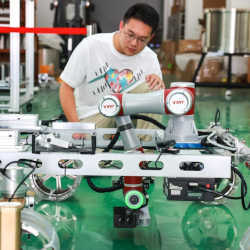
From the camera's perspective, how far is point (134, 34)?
1.90 metres

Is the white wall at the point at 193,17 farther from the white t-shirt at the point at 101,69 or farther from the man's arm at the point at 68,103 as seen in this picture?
the man's arm at the point at 68,103

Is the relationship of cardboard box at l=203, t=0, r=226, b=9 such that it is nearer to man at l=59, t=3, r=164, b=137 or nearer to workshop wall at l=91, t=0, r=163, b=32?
workshop wall at l=91, t=0, r=163, b=32

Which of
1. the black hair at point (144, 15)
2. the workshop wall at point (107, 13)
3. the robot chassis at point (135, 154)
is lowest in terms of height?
the robot chassis at point (135, 154)

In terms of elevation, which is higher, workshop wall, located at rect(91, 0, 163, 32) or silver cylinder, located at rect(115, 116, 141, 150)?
workshop wall, located at rect(91, 0, 163, 32)

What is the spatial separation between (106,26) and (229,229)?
10680mm

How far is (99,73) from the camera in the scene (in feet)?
7.35

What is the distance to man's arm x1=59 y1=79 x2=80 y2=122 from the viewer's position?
2135 mm

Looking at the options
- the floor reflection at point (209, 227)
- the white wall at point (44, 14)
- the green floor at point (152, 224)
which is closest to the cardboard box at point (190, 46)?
the white wall at point (44, 14)

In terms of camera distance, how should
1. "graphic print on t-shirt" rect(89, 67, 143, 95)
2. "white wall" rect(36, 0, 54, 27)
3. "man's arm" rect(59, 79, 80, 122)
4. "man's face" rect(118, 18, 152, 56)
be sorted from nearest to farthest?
"man's face" rect(118, 18, 152, 56) → "man's arm" rect(59, 79, 80, 122) → "graphic print on t-shirt" rect(89, 67, 143, 95) → "white wall" rect(36, 0, 54, 27)

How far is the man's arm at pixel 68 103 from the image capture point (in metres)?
2.13

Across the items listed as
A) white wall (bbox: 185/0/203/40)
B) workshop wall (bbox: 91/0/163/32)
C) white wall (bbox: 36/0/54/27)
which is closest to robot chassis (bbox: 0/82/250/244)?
white wall (bbox: 185/0/203/40)

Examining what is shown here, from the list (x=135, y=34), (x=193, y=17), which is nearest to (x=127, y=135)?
(x=135, y=34)

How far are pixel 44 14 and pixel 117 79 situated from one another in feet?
30.5

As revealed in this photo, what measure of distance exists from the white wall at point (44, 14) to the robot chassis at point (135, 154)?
32.7ft
